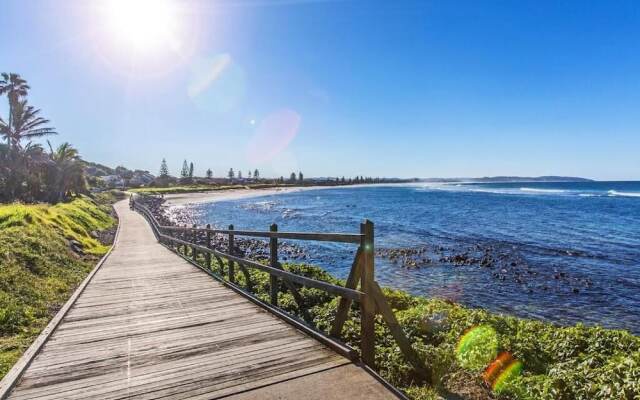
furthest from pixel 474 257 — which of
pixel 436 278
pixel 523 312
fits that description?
pixel 523 312

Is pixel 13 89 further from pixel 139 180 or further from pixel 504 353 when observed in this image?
pixel 139 180

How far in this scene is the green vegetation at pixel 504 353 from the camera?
14.7 feet

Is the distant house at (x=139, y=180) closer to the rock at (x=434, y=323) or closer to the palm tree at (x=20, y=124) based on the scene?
the palm tree at (x=20, y=124)

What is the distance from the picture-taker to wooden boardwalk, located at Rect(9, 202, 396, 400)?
403cm

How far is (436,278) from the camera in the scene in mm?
15914

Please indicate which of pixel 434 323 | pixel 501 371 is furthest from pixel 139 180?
pixel 501 371

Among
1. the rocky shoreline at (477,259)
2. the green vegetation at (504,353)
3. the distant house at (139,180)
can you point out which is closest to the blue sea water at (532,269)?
the rocky shoreline at (477,259)

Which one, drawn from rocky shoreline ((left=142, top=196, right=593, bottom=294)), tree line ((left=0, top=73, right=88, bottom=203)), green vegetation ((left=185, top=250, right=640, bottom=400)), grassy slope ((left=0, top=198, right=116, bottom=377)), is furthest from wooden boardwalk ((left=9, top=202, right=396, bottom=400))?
tree line ((left=0, top=73, right=88, bottom=203))

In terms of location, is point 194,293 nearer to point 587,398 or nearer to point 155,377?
point 155,377

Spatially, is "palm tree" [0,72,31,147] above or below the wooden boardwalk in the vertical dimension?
above

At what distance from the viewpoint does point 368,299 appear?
468 centimetres

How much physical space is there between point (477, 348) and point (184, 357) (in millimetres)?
4105

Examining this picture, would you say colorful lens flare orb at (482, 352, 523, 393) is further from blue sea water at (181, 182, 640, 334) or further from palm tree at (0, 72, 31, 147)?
palm tree at (0, 72, 31, 147)

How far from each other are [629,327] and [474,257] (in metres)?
10.1
